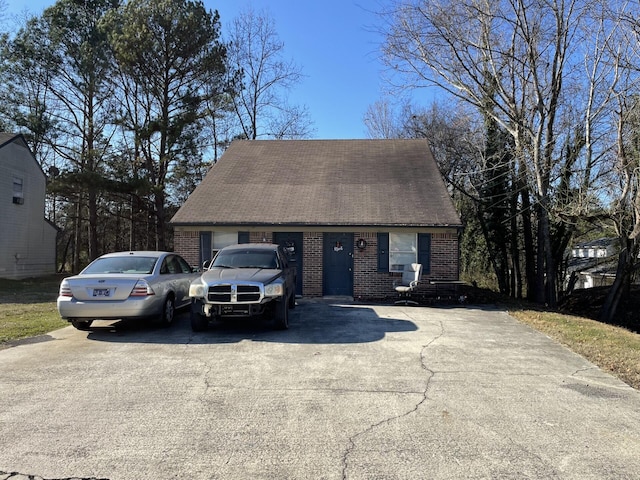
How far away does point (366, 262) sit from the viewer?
1481 centimetres

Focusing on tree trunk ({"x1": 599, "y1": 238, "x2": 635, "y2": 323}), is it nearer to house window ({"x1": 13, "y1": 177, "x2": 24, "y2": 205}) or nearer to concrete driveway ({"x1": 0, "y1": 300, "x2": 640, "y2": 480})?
concrete driveway ({"x1": 0, "y1": 300, "x2": 640, "y2": 480})

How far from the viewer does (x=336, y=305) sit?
12.7m

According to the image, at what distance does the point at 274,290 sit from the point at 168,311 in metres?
2.33

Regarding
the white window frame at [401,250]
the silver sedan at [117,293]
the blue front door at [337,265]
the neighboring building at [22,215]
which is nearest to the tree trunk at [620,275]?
the white window frame at [401,250]

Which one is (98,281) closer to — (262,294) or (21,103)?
(262,294)

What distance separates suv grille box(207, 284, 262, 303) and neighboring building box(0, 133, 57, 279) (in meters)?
19.4

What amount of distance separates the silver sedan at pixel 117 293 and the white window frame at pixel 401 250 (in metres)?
7.65

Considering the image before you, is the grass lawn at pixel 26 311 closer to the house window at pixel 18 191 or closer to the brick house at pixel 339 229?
the brick house at pixel 339 229

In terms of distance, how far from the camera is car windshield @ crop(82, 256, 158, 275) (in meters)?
8.90

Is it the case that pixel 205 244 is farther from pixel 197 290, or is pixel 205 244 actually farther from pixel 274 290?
pixel 274 290

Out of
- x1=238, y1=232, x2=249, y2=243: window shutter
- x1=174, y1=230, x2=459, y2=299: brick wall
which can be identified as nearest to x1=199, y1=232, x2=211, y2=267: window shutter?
x1=174, y1=230, x2=459, y2=299: brick wall

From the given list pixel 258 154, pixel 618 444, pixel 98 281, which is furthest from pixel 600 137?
pixel 98 281

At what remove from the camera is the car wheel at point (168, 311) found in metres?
8.99

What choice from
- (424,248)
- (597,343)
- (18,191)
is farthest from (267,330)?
(18,191)
